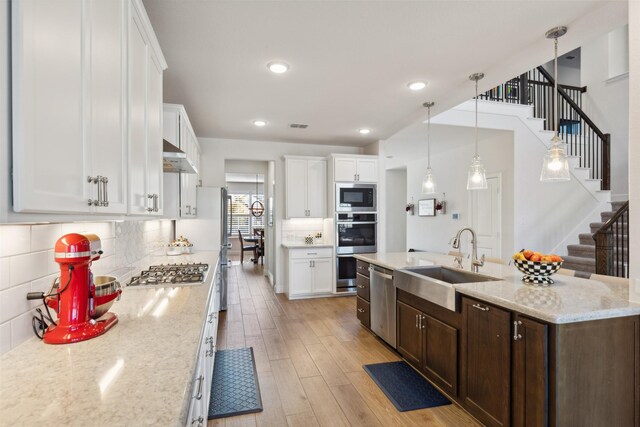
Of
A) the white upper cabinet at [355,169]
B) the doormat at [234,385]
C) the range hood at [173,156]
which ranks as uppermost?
the white upper cabinet at [355,169]

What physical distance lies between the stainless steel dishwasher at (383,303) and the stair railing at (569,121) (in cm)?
419

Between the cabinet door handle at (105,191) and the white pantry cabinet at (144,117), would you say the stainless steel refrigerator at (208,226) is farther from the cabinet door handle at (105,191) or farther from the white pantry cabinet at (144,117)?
the cabinet door handle at (105,191)

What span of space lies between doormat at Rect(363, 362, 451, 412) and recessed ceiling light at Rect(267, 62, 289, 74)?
277 centimetres

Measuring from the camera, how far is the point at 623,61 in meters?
6.25

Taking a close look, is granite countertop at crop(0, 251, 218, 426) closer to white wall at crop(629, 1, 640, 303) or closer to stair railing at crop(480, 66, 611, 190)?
white wall at crop(629, 1, 640, 303)

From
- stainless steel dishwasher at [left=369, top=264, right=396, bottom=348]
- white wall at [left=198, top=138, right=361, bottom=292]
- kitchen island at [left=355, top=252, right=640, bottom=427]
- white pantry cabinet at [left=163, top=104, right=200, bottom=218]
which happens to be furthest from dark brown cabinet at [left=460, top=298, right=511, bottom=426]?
white wall at [left=198, top=138, right=361, bottom=292]

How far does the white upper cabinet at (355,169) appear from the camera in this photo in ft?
18.6

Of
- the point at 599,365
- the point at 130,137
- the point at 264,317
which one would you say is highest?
the point at 130,137

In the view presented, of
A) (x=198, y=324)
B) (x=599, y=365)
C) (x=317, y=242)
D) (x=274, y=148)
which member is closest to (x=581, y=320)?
(x=599, y=365)

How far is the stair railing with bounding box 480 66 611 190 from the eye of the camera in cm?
596

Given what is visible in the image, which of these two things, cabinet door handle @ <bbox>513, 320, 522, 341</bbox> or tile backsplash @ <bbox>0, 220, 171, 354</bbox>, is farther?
cabinet door handle @ <bbox>513, 320, 522, 341</bbox>

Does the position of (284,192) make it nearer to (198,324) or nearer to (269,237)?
(269,237)

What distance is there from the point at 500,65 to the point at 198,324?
3125 mm

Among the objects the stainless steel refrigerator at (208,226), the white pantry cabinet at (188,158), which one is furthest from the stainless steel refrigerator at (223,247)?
the white pantry cabinet at (188,158)
